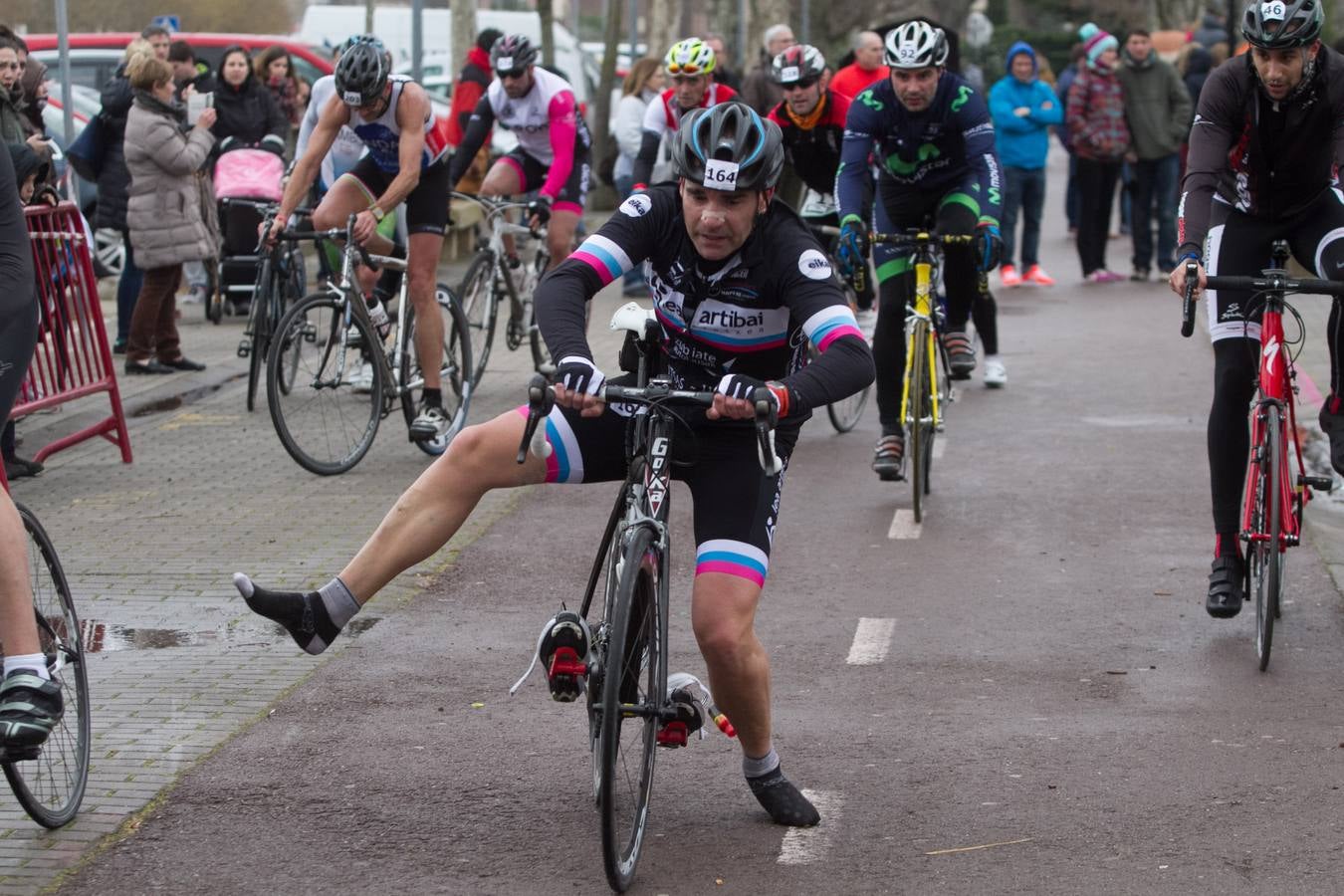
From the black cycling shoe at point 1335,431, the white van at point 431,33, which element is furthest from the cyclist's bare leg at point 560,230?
the white van at point 431,33

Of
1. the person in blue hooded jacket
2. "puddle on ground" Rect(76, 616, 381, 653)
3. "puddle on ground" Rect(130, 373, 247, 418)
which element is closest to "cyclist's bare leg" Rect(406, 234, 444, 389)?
"puddle on ground" Rect(130, 373, 247, 418)

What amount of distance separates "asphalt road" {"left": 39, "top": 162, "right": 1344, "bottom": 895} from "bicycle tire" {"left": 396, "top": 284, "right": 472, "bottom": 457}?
110 cm

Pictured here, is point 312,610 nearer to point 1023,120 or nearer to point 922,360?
point 922,360

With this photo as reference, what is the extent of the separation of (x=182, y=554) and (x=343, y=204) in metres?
2.57

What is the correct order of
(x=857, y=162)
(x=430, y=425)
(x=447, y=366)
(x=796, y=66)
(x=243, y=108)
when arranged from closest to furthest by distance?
(x=857, y=162) → (x=430, y=425) → (x=447, y=366) → (x=796, y=66) → (x=243, y=108)

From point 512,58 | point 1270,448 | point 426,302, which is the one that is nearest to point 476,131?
point 512,58

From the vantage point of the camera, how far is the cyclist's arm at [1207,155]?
659 cm

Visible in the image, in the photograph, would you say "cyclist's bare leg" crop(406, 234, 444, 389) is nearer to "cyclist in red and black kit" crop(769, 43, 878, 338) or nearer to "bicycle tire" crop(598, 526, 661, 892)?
"cyclist in red and black kit" crop(769, 43, 878, 338)

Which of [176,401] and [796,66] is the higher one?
[796,66]

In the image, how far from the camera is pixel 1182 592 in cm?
745

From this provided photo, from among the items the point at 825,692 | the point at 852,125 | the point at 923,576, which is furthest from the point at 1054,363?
the point at 825,692

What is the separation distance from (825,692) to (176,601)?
251 cm

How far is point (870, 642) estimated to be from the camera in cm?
675

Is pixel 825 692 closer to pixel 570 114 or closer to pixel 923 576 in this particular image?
pixel 923 576
